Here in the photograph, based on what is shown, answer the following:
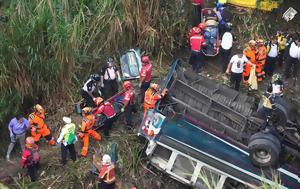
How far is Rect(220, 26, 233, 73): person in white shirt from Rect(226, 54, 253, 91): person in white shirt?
1.52 ft

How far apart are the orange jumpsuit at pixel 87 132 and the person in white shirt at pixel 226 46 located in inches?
156

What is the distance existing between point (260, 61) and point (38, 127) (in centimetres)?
565

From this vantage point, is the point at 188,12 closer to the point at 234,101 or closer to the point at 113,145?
the point at 234,101

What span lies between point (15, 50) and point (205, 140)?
4.73m

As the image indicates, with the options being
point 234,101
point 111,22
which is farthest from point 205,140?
point 111,22

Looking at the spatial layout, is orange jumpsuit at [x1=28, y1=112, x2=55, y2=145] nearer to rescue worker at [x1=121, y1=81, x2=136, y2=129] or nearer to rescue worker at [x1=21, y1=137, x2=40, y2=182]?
rescue worker at [x1=21, y1=137, x2=40, y2=182]

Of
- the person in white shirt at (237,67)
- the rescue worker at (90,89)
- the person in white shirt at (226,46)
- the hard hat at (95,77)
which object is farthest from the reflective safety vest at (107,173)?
the person in white shirt at (226,46)

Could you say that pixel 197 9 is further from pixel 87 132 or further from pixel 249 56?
pixel 87 132

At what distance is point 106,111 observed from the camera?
485 inches

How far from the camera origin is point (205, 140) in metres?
11.4

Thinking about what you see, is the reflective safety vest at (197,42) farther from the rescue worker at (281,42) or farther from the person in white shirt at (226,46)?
the rescue worker at (281,42)

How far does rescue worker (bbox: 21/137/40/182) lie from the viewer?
1109 centimetres

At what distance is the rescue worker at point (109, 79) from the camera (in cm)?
1317

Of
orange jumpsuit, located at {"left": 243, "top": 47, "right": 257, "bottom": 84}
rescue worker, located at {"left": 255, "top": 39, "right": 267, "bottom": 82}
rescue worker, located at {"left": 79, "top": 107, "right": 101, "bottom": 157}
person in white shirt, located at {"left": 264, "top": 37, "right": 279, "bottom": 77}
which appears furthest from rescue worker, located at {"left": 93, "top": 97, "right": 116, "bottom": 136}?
person in white shirt, located at {"left": 264, "top": 37, "right": 279, "bottom": 77}
